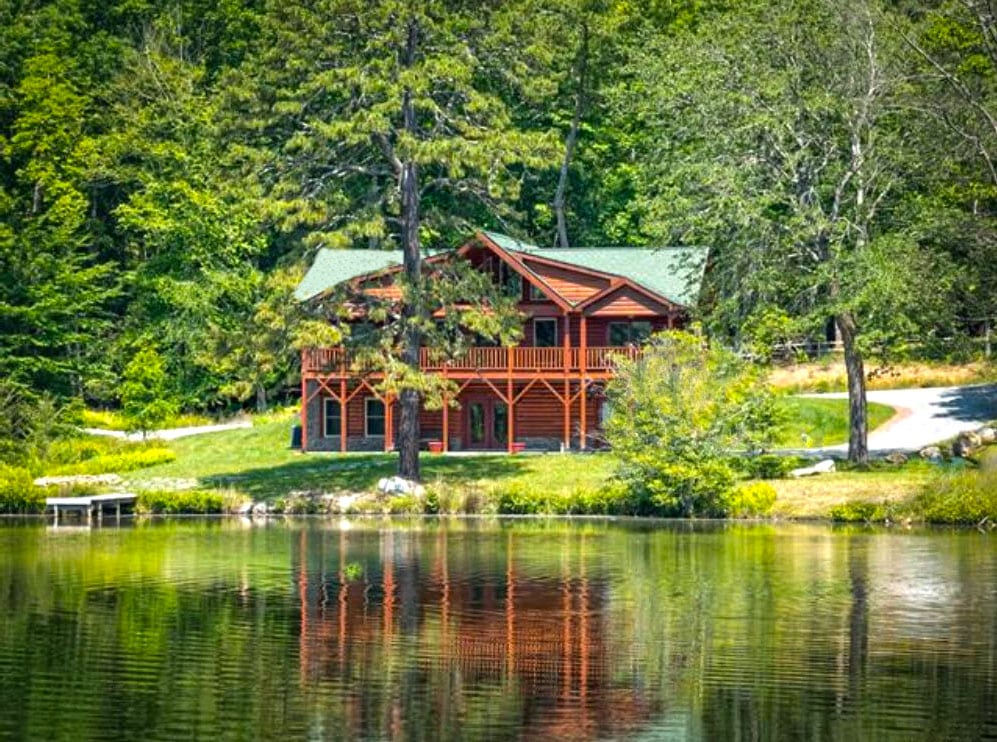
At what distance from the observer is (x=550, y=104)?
308 ft

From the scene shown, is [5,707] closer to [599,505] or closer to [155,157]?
[599,505]

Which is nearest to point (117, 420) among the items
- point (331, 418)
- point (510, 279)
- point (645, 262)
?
point (331, 418)

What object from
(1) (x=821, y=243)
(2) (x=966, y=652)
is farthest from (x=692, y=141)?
(2) (x=966, y=652)

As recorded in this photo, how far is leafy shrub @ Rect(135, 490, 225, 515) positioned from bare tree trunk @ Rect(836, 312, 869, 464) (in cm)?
Result: 1964

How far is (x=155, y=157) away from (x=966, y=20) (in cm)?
3940

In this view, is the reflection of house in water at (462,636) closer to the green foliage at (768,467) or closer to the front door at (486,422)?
the green foliage at (768,467)

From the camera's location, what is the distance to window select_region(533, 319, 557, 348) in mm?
74312

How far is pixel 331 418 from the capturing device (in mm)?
76438

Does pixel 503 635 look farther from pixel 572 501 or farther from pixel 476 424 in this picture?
pixel 476 424

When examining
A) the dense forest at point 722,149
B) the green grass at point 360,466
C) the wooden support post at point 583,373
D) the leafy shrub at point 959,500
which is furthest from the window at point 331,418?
the leafy shrub at point 959,500

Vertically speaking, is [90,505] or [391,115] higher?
[391,115]

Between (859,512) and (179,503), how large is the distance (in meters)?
20.5

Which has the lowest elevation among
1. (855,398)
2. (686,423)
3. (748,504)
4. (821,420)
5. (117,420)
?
(748,504)

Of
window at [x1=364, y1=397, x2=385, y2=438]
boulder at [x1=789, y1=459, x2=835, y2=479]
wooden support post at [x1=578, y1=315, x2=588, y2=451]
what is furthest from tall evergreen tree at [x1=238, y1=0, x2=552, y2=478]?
boulder at [x1=789, y1=459, x2=835, y2=479]
